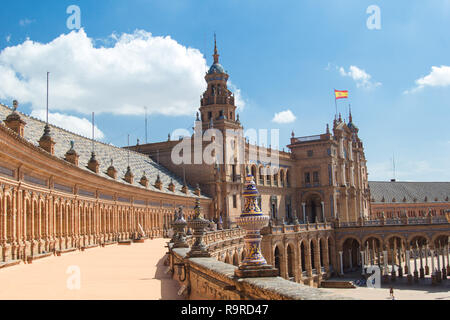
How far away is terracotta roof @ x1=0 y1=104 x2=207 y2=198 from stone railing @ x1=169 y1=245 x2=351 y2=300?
17412mm

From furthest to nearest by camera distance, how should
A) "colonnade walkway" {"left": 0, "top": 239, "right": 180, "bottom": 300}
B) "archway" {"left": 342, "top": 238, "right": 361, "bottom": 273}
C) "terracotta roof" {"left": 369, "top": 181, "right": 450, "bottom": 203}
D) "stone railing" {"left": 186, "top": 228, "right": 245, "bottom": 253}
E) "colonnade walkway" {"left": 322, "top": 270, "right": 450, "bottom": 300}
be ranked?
"terracotta roof" {"left": 369, "top": 181, "right": 450, "bottom": 203} < "archway" {"left": 342, "top": 238, "right": 361, "bottom": 273} < "colonnade walkway" {"left": 322, "top": 270, "right": 450, "bottom": 300} < "stone railing" {"left": 186, "top": 228, "right": 245, "bottom": 253} < "colonnade walkway" {"left": 0, "top": 239, "right": 180, "bottom": 300}

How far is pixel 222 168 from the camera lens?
6162 cm

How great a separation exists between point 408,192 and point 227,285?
110 m

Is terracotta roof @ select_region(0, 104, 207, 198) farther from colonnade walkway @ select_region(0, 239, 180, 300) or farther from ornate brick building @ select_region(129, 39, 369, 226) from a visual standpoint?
colonnade walkway @ select_region(0, 239, 180, 300)

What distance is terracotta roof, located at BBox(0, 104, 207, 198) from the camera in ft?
105

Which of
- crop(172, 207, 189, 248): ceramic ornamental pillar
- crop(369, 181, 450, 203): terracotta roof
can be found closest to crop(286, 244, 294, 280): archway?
crop(172, 207, 189, 248): ceramic ornamental pillar

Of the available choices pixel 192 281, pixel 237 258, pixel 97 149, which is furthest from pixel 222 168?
pixel 192 281

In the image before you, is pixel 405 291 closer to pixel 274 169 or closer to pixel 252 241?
pixel 274 169

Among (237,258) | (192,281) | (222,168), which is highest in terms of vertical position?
(222,168)

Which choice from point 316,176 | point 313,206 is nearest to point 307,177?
point 316,176

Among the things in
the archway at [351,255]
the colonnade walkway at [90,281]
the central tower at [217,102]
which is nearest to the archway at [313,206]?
the archway at [351,255]
